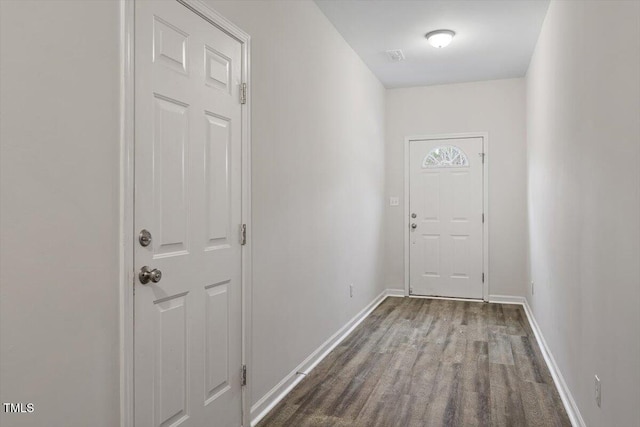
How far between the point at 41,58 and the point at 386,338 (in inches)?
140

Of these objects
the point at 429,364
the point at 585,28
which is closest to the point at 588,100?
the point at 585,28

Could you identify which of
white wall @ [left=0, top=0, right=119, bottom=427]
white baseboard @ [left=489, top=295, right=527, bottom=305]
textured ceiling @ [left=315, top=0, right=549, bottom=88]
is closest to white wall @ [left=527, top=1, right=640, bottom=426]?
textured ceiling @ [left=315, top=0, right=549, bottom=88]

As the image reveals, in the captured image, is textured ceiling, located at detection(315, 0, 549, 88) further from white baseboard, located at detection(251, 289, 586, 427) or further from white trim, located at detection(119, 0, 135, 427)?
white baseboard, located at detection(251, 289, 586, 427)

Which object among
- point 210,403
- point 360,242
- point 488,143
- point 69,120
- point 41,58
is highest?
point 488,143

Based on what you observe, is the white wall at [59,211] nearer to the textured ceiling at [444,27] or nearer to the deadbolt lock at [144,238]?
the deadbolt lock at [144,238]

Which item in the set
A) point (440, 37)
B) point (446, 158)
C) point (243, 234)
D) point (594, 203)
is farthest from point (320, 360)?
point (446, 158)

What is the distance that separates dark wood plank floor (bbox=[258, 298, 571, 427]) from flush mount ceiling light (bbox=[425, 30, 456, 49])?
2731 millimetres

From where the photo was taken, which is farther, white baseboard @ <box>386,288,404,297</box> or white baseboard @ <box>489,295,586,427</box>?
white baseboard @ <box>386,288,404,297</box>

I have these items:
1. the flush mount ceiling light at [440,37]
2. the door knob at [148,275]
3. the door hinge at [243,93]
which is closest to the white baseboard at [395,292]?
the flush mount ceiling light at [440,37]

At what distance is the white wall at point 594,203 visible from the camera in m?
1.64

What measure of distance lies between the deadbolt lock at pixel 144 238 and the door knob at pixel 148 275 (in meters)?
0.09

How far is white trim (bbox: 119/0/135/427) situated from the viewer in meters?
1.58

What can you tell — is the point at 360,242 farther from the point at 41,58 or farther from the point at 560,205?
the point at 41,58

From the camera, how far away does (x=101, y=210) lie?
4.93ft
